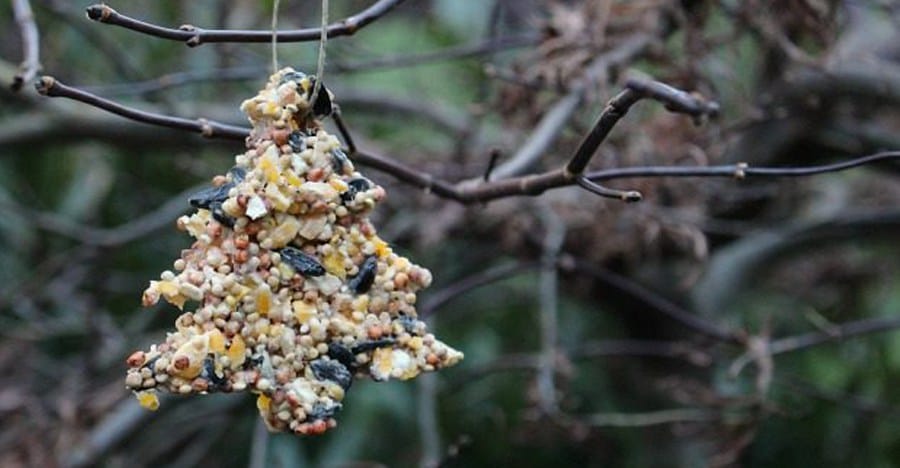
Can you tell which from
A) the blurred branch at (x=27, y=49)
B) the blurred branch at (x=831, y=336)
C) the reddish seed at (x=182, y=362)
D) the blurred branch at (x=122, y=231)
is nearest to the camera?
the reddish seed at (x=182, y=362)

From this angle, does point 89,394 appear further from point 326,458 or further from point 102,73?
point 102,73

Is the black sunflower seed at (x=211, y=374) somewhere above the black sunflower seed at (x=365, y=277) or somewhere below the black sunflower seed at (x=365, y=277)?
below

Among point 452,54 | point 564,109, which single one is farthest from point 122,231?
point 564,109

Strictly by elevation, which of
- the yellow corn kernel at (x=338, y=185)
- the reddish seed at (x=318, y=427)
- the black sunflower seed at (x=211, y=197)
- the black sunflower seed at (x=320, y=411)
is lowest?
the reddish seed at (x=318, y=427)

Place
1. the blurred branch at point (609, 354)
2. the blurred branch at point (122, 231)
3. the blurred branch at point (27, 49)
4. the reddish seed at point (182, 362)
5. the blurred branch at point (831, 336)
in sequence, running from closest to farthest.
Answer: the reddish seed at point (182, 362), the blurred branch at point (27, 49), the blurred branch at point (831, 336), the blurred branch at point (609, 354), the blurred branch at point (122, 231)

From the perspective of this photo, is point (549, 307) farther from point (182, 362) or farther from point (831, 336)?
point (182, 362)

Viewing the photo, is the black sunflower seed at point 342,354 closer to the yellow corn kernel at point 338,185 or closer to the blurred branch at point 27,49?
the yellow corn kernel at point 338,185

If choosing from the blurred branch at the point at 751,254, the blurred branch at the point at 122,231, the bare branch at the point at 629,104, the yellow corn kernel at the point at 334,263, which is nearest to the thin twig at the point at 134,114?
the yellow corn kernel at the point at 334,263
